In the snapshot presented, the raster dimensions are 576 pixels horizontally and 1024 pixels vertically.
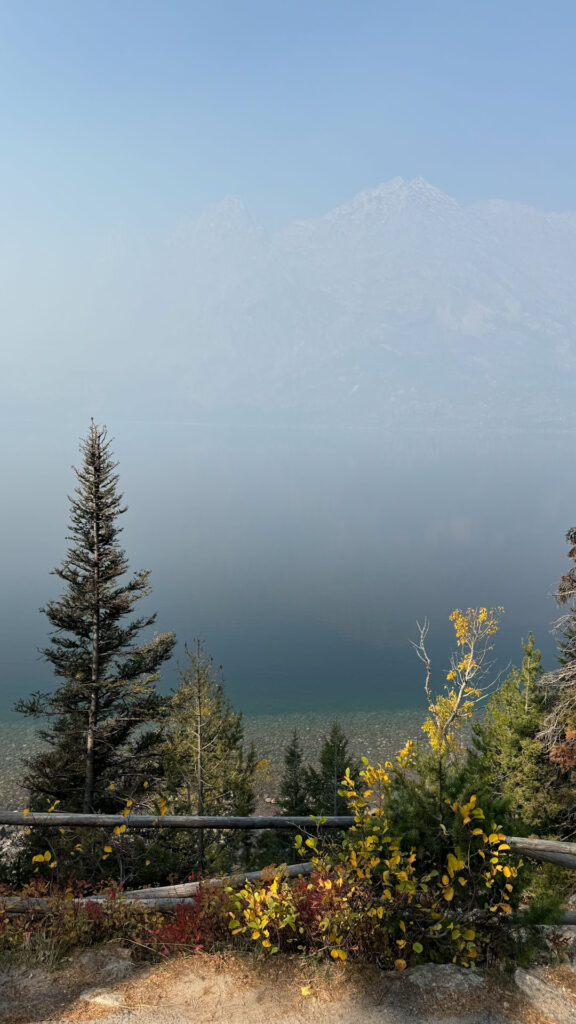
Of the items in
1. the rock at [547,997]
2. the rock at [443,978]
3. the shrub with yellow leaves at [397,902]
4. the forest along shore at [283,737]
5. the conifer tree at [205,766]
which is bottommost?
the forest along shore at [283,737]

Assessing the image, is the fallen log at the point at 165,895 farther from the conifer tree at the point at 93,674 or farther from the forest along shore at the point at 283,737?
the forest along shore at the point at 283,737

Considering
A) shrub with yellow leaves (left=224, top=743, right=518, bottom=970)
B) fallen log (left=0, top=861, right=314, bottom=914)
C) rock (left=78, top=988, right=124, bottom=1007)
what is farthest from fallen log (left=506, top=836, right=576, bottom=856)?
rock (left=78, top=988, right=124, bottom=1007)

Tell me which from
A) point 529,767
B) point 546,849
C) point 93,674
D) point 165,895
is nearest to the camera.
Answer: point 546,849

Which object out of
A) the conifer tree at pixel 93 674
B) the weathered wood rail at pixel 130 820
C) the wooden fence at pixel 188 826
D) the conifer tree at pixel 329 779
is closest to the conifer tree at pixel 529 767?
the conifer tree at pixel 329 779

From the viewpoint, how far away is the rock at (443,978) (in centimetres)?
510

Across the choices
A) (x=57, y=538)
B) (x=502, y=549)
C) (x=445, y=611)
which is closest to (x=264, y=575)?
(x=445, y=611)

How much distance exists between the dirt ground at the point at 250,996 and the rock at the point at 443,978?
17 millimetres

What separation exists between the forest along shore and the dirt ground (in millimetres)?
31431

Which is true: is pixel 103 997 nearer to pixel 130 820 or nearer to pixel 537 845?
pixel 130 820

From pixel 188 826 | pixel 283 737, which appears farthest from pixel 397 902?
pixel 283 737

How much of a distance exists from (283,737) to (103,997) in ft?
133

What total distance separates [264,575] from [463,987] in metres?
93.2

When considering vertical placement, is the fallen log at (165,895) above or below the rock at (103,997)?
above

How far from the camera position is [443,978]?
17.0 feet
